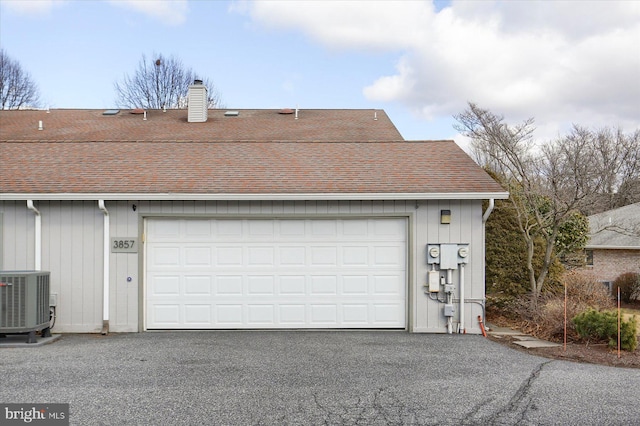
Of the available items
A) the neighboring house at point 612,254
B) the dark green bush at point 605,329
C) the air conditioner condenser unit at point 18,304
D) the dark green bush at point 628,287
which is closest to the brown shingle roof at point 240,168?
the air conditioner condenser unit at point 18,304

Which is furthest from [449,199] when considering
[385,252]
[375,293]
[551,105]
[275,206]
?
[551,105]

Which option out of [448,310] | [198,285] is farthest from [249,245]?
[448,310]

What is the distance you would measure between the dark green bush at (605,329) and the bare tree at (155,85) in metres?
28.2

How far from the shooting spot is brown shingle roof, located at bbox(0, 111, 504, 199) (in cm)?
1041

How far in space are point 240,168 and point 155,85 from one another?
2528 cm

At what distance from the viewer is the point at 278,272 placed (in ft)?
34.9

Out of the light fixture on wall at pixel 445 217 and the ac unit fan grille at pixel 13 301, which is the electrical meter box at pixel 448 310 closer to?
the light fixture on wall at pixel 445 217

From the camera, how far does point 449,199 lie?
1045cm

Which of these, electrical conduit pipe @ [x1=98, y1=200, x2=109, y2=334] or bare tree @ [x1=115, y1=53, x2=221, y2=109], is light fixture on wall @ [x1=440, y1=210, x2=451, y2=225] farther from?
bare tree @ [x1=115, y1=53, x2=221, y2=109]

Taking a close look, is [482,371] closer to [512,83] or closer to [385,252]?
[385,252]

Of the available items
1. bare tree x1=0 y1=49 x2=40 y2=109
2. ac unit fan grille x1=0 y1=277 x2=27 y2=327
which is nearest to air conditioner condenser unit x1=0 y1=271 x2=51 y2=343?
ac unit fan grille x1=0 y1=277 x2=27 y2=327

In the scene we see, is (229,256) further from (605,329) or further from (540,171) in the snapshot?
(540,171)

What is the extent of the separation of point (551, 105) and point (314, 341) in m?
21.2

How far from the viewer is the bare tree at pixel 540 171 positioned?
37.2ft
